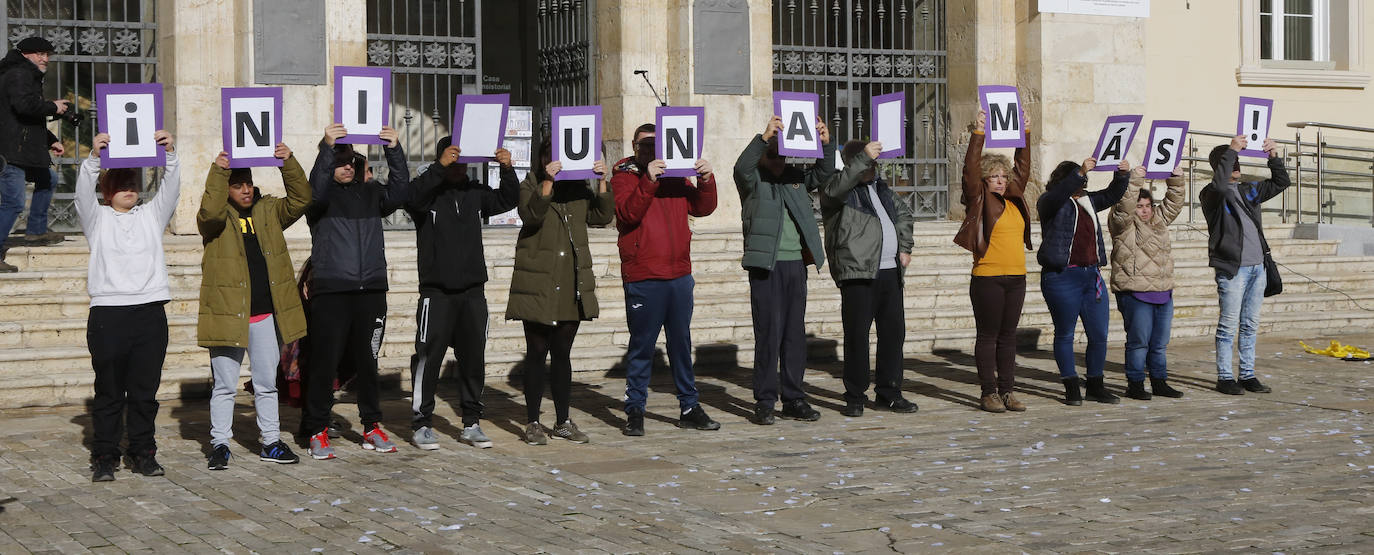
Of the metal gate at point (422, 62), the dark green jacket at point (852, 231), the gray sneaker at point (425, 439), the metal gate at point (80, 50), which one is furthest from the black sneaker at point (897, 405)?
the metal gate at point (80, 50)

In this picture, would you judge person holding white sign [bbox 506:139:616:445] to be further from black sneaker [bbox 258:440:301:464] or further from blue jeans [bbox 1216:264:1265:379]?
blue jeans [bbox 1216:264:1265:379]

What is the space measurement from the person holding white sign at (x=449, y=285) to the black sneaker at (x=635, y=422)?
859 millimetres

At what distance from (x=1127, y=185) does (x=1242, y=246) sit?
1.07 metres

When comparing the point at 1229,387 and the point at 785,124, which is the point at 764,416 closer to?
the point at 785,124

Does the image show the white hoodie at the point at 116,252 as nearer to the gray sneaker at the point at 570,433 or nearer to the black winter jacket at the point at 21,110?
the gray sneaker at the point at 570,433

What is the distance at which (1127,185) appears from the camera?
10.9 metres

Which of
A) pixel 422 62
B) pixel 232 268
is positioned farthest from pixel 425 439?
pixel 422 62

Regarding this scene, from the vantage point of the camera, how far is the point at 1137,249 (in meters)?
11.1

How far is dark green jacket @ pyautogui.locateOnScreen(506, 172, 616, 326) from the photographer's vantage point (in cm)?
904

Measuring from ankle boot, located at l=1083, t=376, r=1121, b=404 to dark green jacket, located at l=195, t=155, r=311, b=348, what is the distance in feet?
17.3

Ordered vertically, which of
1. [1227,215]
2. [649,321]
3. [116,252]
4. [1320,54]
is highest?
[1320,54]

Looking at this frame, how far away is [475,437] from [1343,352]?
25.7ft

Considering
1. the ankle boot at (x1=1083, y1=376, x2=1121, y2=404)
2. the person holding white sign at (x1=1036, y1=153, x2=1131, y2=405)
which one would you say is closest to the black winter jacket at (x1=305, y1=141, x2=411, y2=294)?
the person holding white sign at (x1=1036, y1=153, x2=1131, y2=405)

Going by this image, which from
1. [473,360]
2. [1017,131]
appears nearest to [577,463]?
[473,360]
